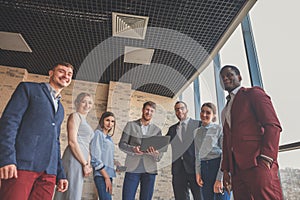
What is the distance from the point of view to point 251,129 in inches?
68.2

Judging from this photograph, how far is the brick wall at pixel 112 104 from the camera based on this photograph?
16.7 feet

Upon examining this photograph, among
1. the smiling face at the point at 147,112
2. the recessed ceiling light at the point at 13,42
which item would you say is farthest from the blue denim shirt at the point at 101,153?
the recessed ceiling light at the point at 13,42

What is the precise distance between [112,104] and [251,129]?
4.05m

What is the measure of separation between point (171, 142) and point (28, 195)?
5.68 ft

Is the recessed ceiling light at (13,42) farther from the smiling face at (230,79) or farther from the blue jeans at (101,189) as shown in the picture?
the smiling face at (230,79)

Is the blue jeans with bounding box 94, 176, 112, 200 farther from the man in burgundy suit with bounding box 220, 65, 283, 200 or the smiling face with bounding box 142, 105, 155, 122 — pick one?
the man in burgundy suit with bounding box 220, 65, 283, 200

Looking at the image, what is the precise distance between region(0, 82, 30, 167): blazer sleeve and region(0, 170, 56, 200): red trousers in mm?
112

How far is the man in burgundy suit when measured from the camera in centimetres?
157

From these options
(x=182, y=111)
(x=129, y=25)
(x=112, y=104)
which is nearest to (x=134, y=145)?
(x=182, y=111)

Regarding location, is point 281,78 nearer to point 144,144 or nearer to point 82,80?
point 144,144

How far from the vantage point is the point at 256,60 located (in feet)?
10.6

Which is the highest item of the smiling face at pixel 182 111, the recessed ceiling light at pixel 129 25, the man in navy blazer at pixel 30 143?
the recessed ceiling light at pixel 129 25

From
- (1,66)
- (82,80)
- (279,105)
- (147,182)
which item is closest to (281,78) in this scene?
(279,105)

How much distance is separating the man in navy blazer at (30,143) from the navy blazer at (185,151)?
4.56ft
